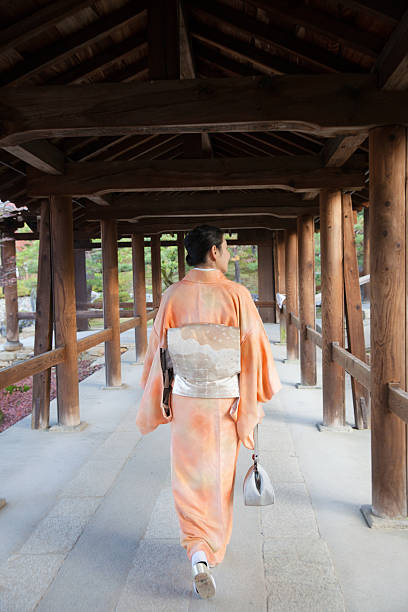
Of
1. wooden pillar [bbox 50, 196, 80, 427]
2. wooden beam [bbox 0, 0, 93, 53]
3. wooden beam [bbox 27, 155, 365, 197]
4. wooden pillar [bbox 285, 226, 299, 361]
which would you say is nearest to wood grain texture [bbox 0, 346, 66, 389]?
wooden pillar [bbox 50, 196, 80, 427]

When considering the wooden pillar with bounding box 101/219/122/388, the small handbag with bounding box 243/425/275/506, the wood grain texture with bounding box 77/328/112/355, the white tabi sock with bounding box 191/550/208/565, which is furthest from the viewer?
the wooden pillar with bounding box 101/219/122/388

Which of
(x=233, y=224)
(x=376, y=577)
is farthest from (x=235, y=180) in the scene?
(x=233, y=224)

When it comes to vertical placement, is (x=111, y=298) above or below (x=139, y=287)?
below

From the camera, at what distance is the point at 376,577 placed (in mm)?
2553

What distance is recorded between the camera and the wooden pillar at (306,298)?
22.0 ft

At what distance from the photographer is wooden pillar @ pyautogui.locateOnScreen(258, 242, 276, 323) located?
14.9 metres

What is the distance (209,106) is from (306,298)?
13.6 ft

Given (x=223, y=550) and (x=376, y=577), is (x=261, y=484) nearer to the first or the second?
(x=223, y=550)

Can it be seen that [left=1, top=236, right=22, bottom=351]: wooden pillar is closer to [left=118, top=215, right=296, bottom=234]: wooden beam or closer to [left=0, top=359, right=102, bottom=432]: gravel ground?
[left=0, top=359, right=102, bottom=432]: gravel ground

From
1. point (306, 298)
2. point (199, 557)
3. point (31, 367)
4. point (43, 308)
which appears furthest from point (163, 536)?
point (306, 298)

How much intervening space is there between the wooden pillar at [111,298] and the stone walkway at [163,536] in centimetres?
228

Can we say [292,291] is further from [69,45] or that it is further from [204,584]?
[204,584]

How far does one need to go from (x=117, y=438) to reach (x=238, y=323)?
2.88m

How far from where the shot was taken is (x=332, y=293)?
5.03 m
